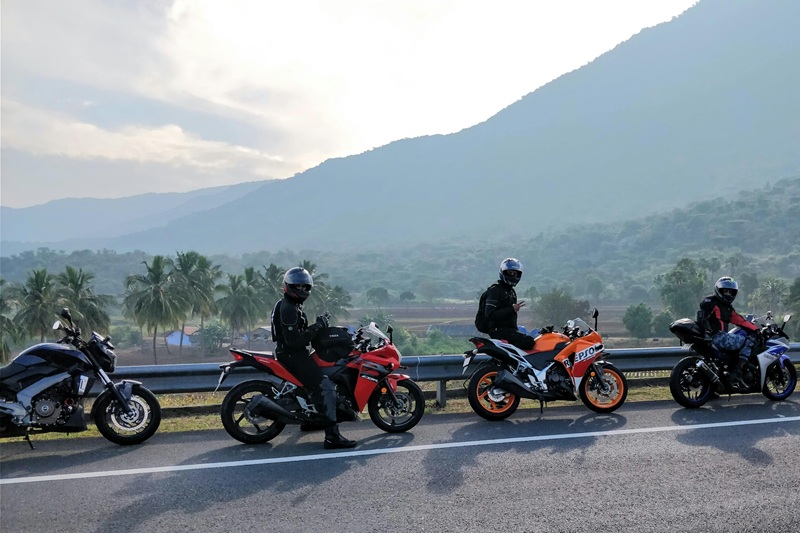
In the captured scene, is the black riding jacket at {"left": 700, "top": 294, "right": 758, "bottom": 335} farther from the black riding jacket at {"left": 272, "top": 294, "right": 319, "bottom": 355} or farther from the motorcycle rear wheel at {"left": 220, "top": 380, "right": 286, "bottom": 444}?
the motorcycle rear wheel at {"left": 220, "top": 380, "right": 286, "bottom": 444}

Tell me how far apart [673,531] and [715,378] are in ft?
14.8

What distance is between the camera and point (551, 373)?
7.60m

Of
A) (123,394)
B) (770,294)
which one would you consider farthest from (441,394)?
(770,294)

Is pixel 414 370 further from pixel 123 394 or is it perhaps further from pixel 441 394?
pixel 123 394

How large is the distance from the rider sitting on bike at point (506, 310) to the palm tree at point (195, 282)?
72.6m

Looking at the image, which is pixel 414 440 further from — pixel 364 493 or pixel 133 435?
pixel 133 435

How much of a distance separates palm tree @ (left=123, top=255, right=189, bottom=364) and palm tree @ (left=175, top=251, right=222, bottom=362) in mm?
844

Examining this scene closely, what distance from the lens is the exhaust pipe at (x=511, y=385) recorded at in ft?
24.1

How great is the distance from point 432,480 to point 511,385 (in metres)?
2.51

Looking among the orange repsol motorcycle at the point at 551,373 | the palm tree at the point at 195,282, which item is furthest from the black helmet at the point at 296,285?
the palm tree at the point at 195,282

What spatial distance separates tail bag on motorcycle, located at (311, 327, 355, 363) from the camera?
6.62 metres

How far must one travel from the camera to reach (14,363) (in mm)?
6094

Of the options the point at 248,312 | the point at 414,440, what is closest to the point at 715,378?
the point at 414,440

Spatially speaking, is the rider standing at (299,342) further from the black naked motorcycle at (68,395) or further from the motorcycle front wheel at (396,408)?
the black naked motorcycle at (68,395)
